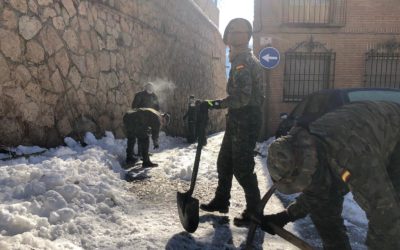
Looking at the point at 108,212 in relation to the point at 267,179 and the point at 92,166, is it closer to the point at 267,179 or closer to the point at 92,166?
the point at 92,166

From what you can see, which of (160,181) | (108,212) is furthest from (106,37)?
(108,212)

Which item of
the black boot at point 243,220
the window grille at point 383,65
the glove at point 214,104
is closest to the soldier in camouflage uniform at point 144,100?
the glove at point 214,104

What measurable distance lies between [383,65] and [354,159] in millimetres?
11725

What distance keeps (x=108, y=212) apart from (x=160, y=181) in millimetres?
1690

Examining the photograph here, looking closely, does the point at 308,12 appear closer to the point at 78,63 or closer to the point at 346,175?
the point at 78,63

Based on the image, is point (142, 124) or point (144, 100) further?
point (144, 100)

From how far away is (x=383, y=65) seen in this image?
40.0 feet

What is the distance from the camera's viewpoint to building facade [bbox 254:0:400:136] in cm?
1209

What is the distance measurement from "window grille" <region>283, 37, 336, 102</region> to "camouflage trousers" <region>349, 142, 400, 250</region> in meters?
10.6

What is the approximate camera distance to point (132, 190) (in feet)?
15.9

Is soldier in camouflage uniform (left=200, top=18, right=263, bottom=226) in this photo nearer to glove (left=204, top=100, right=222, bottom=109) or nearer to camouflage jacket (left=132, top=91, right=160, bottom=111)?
glove (left=204, top=100, right=222, bottom=109)

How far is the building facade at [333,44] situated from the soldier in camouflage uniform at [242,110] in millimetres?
8538

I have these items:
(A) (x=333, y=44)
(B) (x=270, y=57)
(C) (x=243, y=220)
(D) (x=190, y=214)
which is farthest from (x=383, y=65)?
(D) (x=190, y=214)

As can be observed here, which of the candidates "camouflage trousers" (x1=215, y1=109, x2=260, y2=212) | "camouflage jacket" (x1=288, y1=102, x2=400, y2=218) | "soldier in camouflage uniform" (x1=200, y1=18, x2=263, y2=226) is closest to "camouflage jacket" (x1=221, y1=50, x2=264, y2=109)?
"soldier in camouflage uniform" (x1=200, y1=18, x2=263, y2=226)
